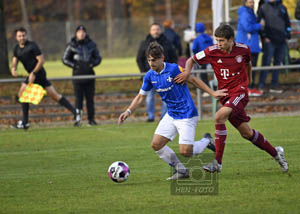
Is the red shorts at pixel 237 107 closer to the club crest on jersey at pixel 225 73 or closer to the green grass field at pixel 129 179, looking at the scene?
the club crest on jersey at pixel 225 73

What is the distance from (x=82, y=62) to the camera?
49.2ft

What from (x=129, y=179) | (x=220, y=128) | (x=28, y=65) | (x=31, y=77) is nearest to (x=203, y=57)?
(x=220, y=128)

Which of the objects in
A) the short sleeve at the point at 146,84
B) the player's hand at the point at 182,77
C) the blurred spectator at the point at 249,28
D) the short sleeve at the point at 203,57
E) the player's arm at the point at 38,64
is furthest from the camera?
the blurred spectator at the point at 249,28

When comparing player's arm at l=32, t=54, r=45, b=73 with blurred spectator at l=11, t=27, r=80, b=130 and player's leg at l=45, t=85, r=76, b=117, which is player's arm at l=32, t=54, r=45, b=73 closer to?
blurred spectator at l=11, t=27, r=80, b=130

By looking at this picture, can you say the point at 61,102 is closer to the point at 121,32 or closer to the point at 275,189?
the point at 275,189

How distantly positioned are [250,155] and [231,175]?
1.74 m

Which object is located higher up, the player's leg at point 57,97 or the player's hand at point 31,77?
the player's hand at point 31,77

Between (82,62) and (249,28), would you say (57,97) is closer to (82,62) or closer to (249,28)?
(82,62)

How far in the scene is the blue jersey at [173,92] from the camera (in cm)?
834

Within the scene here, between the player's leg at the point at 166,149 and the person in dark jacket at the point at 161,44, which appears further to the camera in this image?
the person in dark jacket at the point at 161,44

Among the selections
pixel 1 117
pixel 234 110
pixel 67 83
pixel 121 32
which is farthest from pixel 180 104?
pixel 121 32

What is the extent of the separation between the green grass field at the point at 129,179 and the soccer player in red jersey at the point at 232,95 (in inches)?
11.7

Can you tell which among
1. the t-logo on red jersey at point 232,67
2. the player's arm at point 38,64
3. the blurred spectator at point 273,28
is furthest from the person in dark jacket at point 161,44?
the t-logo on red jersey at point 232,67

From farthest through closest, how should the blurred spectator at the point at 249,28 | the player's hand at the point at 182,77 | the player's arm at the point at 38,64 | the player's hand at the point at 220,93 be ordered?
the blurred spectator at the point at 249,28 < the player's arm at the point at 38,64 < the player's hand at the point at 220,93 < the player's hand at the point at 182,77
